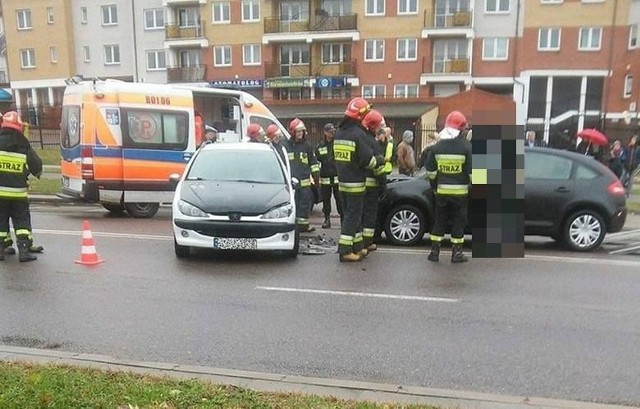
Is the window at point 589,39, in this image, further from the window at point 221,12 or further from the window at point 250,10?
the window at point 221,12

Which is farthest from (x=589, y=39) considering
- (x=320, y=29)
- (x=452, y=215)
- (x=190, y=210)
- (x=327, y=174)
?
(x=190, y=210)

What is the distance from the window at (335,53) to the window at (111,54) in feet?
59.8

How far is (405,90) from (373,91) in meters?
2.32

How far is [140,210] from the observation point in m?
12.6

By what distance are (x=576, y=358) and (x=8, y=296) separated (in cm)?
576

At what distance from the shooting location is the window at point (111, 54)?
4853cm

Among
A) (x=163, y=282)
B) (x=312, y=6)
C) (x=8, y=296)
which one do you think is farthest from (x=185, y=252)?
(x=312, y=6)

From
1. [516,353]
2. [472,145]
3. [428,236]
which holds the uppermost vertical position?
[472,145]

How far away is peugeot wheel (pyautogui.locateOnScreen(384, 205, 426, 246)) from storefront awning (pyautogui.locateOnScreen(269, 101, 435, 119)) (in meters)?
22.6

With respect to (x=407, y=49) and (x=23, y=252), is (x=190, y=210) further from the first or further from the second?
(x=407, y=49)

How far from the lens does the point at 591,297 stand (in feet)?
21.3

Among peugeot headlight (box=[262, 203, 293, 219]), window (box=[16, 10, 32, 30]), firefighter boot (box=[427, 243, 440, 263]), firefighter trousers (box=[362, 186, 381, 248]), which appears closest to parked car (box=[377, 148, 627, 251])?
firefighter trousers (box=[362, 186, 381, 248])

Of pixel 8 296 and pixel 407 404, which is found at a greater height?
pixel 407 404

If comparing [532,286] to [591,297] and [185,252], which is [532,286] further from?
[185,252]
